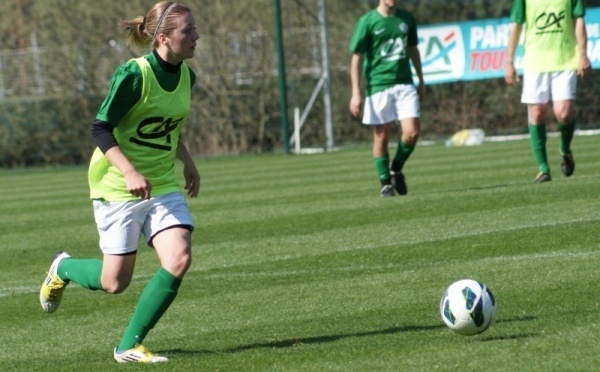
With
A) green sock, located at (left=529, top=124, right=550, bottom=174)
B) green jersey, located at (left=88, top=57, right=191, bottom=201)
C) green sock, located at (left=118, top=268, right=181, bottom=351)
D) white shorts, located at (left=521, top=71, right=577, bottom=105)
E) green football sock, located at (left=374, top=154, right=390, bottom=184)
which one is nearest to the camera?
green sock, located at (left=118, top=268, right=181, bottom=351)

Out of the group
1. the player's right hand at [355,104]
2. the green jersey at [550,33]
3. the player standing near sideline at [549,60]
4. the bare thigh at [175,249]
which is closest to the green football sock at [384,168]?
the player's right hand at [355,104]

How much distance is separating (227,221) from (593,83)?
15297 mm

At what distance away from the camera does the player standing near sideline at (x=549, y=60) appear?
12281 millimetres

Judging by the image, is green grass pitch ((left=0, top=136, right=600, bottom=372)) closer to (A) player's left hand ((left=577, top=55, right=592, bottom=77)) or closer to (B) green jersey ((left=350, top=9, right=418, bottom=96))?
(A) player's left hand ((left=577, top=55, right=592, bottom=77))

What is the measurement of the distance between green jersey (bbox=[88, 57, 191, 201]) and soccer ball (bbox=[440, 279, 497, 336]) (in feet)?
4.77

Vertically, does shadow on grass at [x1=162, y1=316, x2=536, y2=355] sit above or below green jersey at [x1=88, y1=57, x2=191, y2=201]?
below

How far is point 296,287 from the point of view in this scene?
25.3 ft

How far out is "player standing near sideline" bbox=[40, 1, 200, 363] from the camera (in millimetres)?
5875

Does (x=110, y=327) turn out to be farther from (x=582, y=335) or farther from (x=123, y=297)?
(x=582, y=335)

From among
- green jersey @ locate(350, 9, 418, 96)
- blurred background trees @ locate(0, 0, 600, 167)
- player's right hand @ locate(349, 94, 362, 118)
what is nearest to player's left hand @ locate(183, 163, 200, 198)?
player's right hand @ locate(349, 94, 362, 118)

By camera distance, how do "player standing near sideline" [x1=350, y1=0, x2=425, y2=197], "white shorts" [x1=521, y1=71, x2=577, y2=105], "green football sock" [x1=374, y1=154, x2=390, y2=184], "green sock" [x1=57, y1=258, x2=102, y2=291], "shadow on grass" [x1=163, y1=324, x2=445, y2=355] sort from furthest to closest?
"green football sock" [x1=374, y1=154, x2=390, y2=184] → "player standing near sideline" [x1=350, y1=0, x2=425, y2=197] → "white shorts" [x1=521, y1=71, x2=577, y2=105] → "green sock" [x1=57, y1=258, x2=102, y2=291] → "shadow on grass" [x1=163, y1=324, x2=445, y2=355]

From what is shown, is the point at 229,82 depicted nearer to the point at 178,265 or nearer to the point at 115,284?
the point at 115,284

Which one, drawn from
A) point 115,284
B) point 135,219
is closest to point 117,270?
point 115,284

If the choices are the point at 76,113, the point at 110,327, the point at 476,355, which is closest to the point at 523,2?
the point at 110,327
